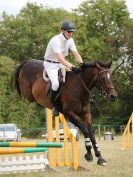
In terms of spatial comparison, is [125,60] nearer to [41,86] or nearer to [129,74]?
[129,74]

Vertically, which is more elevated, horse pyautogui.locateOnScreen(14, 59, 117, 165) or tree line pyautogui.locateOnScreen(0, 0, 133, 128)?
tree line pyautogui.locateOnScreen(0, 0, 133, 128)

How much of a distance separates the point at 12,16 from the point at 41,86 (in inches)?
1861

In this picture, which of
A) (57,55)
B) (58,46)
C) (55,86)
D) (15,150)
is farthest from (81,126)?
(15,150)

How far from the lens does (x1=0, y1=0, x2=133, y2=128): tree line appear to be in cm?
5006

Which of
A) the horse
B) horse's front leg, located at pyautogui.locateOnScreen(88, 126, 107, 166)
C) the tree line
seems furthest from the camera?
the tree line

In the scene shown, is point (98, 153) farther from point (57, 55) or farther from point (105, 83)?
point (57, 55)

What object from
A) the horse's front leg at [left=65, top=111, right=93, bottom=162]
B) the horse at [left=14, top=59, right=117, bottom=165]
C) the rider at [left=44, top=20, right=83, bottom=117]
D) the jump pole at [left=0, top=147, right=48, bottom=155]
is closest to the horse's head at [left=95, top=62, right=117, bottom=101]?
A: the horse at [left=14, top=59, right=117, bottom=165]

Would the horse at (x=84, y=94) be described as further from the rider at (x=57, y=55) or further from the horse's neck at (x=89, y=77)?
the rider at (x=57, y=55)

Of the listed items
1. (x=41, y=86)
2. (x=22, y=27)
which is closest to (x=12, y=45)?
(x=22, y=27)

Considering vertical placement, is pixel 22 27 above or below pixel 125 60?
above

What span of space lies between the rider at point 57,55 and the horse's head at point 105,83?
1.68ft

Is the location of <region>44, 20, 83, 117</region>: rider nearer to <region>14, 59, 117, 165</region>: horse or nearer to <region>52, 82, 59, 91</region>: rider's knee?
<region>52, 82, 59, 91</region>: rider's knee

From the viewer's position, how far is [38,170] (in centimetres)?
1009

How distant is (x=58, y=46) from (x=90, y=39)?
46.1 meters
